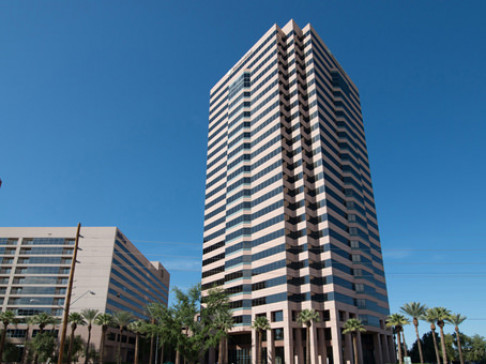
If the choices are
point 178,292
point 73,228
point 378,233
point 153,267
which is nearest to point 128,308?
point 73,228

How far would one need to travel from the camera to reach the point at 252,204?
10181 cm

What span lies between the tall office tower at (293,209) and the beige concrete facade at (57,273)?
3235cm

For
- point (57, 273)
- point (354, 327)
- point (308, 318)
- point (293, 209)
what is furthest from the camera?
point (57, 273)

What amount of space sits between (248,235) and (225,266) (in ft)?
37.9

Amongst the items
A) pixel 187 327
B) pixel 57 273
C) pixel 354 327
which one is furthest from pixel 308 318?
pixel 57 273

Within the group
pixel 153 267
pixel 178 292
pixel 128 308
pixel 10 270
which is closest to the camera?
pixel 178 292

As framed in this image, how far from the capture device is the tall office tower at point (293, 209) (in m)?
85.4

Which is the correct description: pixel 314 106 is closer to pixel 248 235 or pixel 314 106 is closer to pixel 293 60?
pixel 293 60

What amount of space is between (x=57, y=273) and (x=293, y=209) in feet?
247

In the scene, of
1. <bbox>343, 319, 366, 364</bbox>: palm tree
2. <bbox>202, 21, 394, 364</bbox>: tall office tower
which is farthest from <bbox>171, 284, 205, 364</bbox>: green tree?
<bbox>343, 319, 366, 364</bbox>: palm tree

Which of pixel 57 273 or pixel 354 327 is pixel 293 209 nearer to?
pixel 354 327

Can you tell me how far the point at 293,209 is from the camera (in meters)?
95.4

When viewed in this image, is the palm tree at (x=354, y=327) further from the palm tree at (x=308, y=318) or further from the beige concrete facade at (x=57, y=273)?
the beige concrete facade at (x=57, y=273)

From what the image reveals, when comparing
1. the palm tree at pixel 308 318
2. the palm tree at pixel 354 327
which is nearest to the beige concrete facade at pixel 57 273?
the palm tree at pixel 308 318
